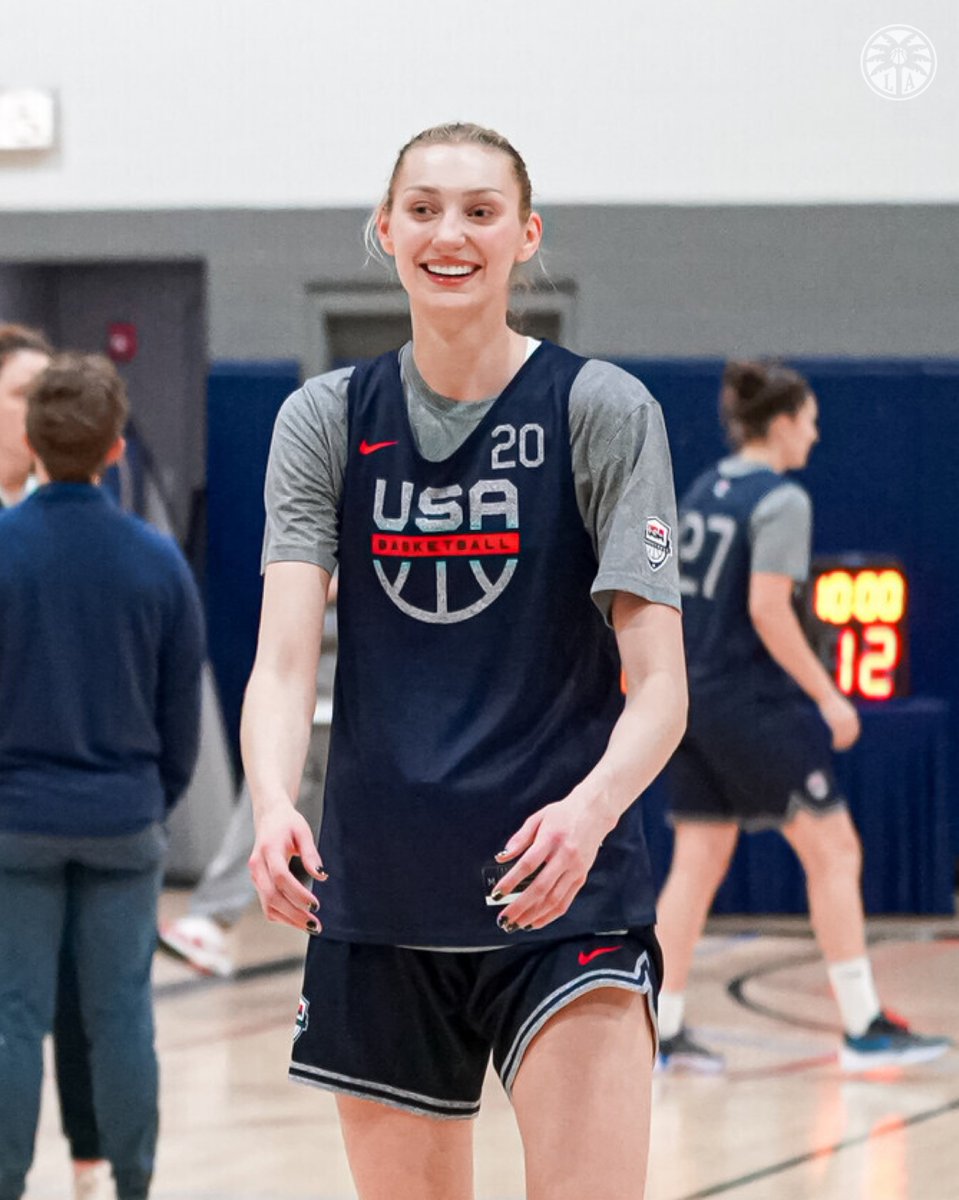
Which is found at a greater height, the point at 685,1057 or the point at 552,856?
the point at 552,856

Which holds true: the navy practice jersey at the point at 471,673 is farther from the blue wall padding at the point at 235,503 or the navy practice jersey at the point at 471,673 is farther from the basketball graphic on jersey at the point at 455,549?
the blue wall padding at the point at 235,503

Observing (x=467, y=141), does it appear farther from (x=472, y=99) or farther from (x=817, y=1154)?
(x=472, y=99)

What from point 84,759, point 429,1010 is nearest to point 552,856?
point 429,1010

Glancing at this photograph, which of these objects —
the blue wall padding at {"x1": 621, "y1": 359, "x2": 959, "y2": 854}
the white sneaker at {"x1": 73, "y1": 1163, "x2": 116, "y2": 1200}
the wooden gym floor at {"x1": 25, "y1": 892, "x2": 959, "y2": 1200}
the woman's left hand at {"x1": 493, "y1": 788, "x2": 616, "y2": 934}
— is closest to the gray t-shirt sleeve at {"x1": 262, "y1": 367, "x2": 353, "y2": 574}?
the woman's left hand at {"x1": 493, "y1": 788, "x2": 616, "y2": 934}

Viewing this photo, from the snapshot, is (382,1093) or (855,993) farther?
(855,993)

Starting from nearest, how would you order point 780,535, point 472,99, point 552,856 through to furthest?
point 552,856
point 780,535
point 472,99

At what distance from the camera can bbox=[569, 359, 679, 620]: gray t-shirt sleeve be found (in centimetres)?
220

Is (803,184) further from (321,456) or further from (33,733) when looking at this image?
(321,456)

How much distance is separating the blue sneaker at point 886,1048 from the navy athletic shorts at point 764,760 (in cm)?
62

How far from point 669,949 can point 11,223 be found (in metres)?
4.78

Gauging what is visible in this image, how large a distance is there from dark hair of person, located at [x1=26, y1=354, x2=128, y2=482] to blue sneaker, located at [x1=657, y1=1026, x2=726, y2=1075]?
2448 mm

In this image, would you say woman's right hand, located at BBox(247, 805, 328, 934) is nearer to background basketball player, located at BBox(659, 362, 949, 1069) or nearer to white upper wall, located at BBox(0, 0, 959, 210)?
background basketball player, located at BBox(659, 362, 949, 1069)

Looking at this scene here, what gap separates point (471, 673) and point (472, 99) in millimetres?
5138

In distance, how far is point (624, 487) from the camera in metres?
2.23
